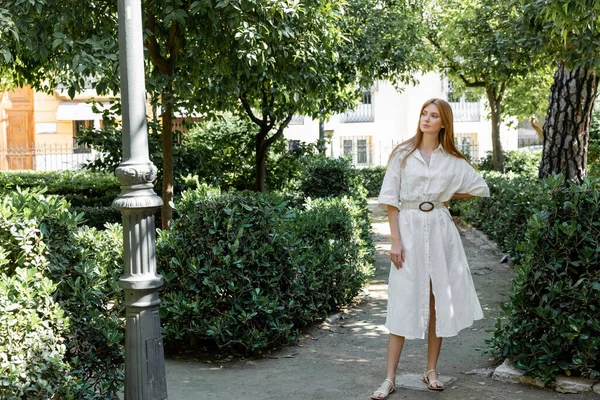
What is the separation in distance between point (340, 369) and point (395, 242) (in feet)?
5.27

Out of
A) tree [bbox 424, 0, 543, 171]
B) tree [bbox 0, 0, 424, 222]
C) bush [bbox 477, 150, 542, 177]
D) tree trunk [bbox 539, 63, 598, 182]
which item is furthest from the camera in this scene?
bush [bbox 477, 150, 542, 177]

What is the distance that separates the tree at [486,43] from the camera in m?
13.4

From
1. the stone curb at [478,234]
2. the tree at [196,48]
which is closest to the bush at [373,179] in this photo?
the stone curb at [478,234]

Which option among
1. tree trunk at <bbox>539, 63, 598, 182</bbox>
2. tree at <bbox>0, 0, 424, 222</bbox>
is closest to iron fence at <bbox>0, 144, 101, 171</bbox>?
tree at <bbox>0, 0, 424, 222</bbox>

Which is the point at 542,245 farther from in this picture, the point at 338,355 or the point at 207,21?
the point at 207,21

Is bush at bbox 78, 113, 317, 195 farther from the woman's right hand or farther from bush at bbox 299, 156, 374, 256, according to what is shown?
the woman's right hand

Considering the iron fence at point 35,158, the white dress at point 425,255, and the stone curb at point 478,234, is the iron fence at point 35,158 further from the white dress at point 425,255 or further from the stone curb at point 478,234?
the white dress at point 425,255

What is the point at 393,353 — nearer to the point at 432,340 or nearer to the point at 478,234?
the point at 432,340

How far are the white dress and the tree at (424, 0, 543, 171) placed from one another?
235 inches

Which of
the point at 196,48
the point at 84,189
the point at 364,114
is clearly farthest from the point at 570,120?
the point at 364,114

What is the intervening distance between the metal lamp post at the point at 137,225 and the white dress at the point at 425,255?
5.53 feet

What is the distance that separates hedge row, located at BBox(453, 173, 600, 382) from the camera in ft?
17.6

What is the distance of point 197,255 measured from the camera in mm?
6715

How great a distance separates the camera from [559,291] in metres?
5.44
